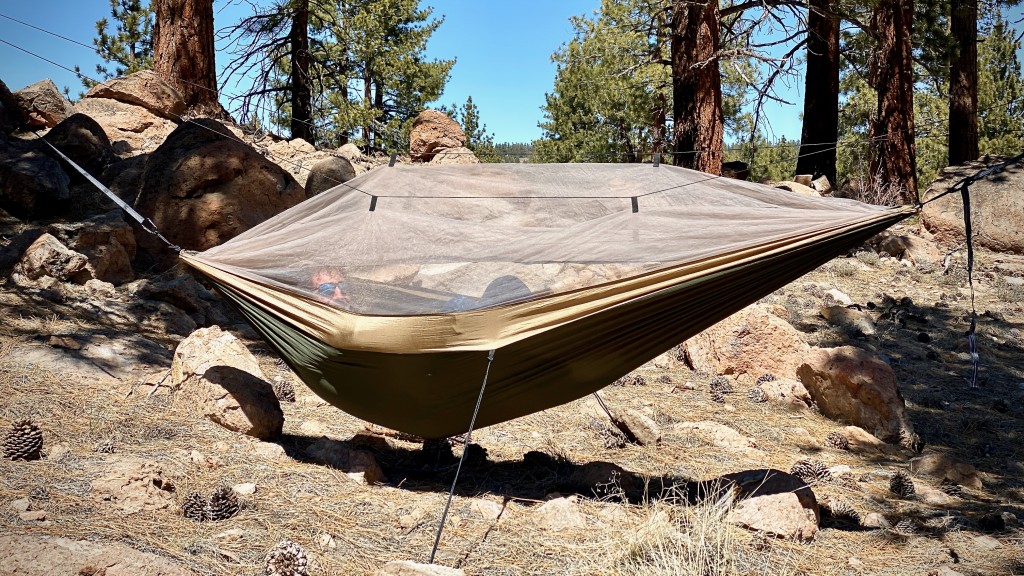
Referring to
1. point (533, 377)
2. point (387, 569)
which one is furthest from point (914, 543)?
point (387, 569)

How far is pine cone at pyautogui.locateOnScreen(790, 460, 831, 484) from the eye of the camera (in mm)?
4032

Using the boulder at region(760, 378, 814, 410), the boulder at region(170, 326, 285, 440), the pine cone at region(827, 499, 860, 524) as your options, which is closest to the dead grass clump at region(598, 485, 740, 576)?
the pine cone at region(827, 499, 860, 524)

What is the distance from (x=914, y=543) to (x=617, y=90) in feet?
42.2

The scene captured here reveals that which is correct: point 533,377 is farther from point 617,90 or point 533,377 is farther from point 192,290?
point 617,90

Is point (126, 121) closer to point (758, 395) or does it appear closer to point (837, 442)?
point (758, 395)

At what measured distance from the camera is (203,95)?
34.5ft

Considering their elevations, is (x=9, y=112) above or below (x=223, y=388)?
above

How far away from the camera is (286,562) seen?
2645 mm

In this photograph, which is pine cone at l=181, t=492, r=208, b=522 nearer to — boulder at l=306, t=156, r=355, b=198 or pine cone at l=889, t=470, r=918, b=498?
pine cone at l=889, t=470, r=918, b=498

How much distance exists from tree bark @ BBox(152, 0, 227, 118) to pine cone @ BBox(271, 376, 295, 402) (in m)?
5.67

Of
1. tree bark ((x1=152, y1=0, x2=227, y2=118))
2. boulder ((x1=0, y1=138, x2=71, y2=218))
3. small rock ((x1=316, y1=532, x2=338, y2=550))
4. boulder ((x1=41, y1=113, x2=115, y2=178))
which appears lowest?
small rock ((x1=316, y1=532, x2=338, y2=550))

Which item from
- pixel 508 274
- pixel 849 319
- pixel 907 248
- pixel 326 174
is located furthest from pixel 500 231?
pixel 907 248

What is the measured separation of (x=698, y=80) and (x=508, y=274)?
198 inches

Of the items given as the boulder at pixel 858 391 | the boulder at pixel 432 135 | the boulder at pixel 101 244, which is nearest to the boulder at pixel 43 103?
the boulder at pixel 101 244
